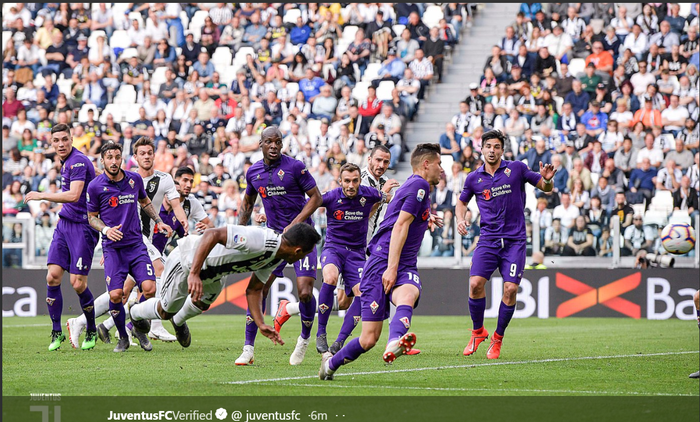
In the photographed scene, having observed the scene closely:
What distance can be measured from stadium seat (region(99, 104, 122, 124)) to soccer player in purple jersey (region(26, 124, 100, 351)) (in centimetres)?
1383

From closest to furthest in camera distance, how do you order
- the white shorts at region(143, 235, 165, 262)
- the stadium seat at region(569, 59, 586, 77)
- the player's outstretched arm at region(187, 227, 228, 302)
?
1. the player's outstretched arm at region(187, 227, 228, 302)
2. the white shorts at region(143, 235, 165, 262)
3. the stadium seat at region(569, 59, 586, 77)

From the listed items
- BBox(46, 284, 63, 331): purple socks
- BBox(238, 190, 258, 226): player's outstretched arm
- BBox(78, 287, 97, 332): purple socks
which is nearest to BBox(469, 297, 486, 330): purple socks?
BBox(238, 190, 258, 226): player's outstretched arm

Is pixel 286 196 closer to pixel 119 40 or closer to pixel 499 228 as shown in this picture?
pixel 499 228

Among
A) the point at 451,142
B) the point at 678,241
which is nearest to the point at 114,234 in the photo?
the point at 678,241

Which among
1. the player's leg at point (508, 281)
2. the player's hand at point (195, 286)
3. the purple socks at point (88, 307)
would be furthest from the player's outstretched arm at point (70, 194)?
the player's leg at point (508, 281)

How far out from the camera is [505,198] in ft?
36.7

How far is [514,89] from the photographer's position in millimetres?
22016

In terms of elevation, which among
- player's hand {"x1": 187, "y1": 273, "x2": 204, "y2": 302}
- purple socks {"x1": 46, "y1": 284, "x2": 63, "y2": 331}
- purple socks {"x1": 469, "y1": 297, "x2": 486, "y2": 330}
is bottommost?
purple socks {"x1": 46, "y1": 284, "x2": 63, "y2": 331}

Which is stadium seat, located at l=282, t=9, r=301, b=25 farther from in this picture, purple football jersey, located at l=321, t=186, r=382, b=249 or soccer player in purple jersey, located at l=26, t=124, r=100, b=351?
purple football jersey, located at l=321, t=186, r=382, b=249

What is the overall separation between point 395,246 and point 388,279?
0.28m

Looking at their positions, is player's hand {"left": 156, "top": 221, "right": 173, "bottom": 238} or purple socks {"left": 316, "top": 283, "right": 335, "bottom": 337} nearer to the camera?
purple socks {"left": 316, "top": 283, "right": 335, "bottom": 337}

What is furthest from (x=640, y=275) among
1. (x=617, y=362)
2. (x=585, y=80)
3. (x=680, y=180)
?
(x=617, y=362)

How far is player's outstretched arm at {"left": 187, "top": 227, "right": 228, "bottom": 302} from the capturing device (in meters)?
8.13
